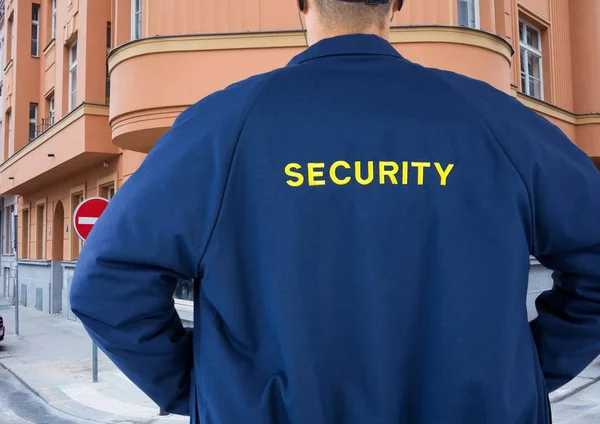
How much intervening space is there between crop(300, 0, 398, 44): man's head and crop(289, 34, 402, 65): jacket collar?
0.03m

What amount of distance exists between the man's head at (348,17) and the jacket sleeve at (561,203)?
279mm

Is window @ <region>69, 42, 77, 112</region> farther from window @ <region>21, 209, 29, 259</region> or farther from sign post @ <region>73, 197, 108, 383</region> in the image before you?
sign post @ <region>73, 197, 108, 383</region>

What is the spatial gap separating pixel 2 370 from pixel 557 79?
12.8 meters

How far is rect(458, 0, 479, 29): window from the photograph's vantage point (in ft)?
30.6

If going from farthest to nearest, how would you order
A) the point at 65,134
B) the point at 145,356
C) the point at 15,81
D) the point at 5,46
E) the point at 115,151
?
1. the point at 5,46
2. the point at 15,81
3. the point at 65,134
4. the point at 115,151
5. the point at 145,356

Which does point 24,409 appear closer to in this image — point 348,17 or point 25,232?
point 348,17

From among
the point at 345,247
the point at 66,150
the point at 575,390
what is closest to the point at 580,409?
the point at 575,390

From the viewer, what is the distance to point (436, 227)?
1126 millimetres

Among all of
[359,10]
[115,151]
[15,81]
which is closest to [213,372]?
[359,10]

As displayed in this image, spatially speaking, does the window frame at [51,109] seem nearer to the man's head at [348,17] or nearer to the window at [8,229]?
the window at [8,229]

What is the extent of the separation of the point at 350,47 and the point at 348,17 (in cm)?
8

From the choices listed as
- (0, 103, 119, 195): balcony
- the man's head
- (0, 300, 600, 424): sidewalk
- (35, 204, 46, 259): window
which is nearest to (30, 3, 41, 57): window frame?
(0, 103, 119, 195): balcony

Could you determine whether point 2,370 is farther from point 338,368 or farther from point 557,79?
point 557,79

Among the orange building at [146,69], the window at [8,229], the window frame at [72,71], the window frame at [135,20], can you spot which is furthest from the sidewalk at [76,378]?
the window at [8,229]
